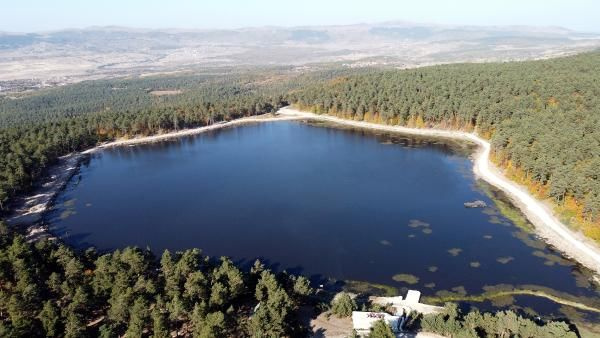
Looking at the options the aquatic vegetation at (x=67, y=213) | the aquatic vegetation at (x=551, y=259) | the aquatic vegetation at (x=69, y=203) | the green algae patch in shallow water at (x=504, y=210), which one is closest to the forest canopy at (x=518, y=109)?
the green algae patch in shallow water at (x=504, y=210)

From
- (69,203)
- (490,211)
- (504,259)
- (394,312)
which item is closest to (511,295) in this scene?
(504,259)

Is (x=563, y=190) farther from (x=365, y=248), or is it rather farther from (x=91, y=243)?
(x=91, y=243)

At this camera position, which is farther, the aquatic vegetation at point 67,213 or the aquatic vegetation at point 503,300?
the aquatic vegetation at point 67,213

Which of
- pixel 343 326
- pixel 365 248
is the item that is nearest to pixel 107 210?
pixel 365 248

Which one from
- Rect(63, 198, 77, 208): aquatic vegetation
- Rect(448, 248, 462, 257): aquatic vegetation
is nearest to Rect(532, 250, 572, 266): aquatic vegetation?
Rect(448, 248, 462, 257): aquatic vegetation

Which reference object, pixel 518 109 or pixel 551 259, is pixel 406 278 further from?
pixel 518 109

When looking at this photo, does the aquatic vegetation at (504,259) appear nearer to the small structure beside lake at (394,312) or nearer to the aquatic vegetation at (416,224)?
the aquatic vegetation at (416,224)

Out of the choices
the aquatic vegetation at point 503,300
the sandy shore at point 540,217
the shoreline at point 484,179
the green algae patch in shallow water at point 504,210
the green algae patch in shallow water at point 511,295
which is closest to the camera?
the green algae patch in shallow water at point 511,295
